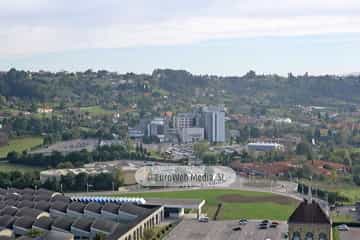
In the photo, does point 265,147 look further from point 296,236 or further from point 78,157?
point 296,236

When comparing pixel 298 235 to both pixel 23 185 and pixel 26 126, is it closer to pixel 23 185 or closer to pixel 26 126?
pixel 23 185

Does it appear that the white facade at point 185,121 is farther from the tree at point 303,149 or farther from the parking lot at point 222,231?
the parking lot at point 222,231

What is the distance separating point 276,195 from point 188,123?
46.7 metres

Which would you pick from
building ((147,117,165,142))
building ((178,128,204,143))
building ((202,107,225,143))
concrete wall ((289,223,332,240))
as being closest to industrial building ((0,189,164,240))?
concrete wall ((289,223,332,240))

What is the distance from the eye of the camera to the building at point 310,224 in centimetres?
2194

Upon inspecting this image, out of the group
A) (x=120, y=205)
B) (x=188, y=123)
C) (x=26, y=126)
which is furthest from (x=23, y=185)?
(x=188, y=123)

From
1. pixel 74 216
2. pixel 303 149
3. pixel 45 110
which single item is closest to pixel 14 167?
pixel 74 216

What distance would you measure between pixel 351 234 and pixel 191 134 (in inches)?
2264

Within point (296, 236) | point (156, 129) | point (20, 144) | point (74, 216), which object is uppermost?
point (296, 236)

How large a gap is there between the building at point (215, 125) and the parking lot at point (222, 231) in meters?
51.1

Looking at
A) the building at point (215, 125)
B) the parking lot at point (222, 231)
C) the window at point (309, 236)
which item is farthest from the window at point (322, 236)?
the building at point (215, 125)

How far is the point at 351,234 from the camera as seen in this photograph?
39.8 metres

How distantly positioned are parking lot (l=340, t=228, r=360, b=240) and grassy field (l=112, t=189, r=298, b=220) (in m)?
5.55

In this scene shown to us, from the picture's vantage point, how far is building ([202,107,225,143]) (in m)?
94.6
